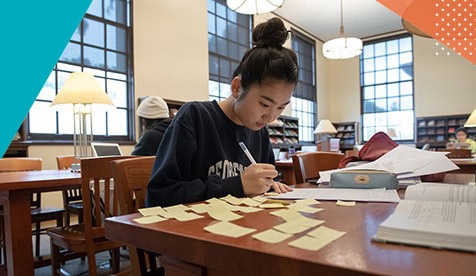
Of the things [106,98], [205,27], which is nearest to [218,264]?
[106,98]

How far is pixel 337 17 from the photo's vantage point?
8.14 meters

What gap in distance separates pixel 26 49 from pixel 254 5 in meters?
2.64

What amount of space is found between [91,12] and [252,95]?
4245mm

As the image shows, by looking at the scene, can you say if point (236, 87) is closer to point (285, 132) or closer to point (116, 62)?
point (116, 62)

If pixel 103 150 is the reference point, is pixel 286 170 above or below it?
below

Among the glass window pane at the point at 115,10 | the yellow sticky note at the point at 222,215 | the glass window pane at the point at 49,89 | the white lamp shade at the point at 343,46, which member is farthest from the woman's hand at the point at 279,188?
the white lamp shade at the point at 343,46

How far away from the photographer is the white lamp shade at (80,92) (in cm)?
241

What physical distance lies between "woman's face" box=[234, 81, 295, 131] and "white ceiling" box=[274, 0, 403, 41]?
679 centimetres

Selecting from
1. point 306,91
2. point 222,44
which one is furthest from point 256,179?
point 306,91

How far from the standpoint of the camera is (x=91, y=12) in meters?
4.48

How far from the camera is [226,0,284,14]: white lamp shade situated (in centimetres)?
429

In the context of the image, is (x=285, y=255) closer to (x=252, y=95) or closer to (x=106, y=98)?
(x=252, y=95)

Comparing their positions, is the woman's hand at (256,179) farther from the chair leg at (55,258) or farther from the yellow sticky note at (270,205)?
the chair leg at (55,258)

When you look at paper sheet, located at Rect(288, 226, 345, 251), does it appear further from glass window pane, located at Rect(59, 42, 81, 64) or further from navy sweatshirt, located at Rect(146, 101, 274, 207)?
glass window pane, located at Rect(59, 42, 81, 64)
